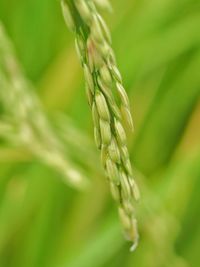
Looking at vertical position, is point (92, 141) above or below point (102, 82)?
below

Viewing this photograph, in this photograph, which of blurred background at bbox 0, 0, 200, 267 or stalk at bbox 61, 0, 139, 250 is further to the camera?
blurred background at bbox 0, 0, 200, 267

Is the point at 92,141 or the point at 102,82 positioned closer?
the point at 102,82

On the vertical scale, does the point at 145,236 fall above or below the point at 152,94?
below

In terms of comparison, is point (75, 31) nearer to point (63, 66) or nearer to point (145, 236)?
point (63, 66)

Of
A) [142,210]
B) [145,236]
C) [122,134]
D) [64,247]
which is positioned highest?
[122,134]

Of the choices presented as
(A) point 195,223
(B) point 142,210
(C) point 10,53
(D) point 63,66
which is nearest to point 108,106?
A: (C) point 10,53

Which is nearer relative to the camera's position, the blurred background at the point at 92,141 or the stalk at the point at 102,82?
the stalk at the point at 102,82

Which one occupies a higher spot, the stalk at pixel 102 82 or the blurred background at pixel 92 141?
the stalk at pixel 102 82

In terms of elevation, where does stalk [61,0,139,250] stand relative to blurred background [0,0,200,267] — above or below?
above
